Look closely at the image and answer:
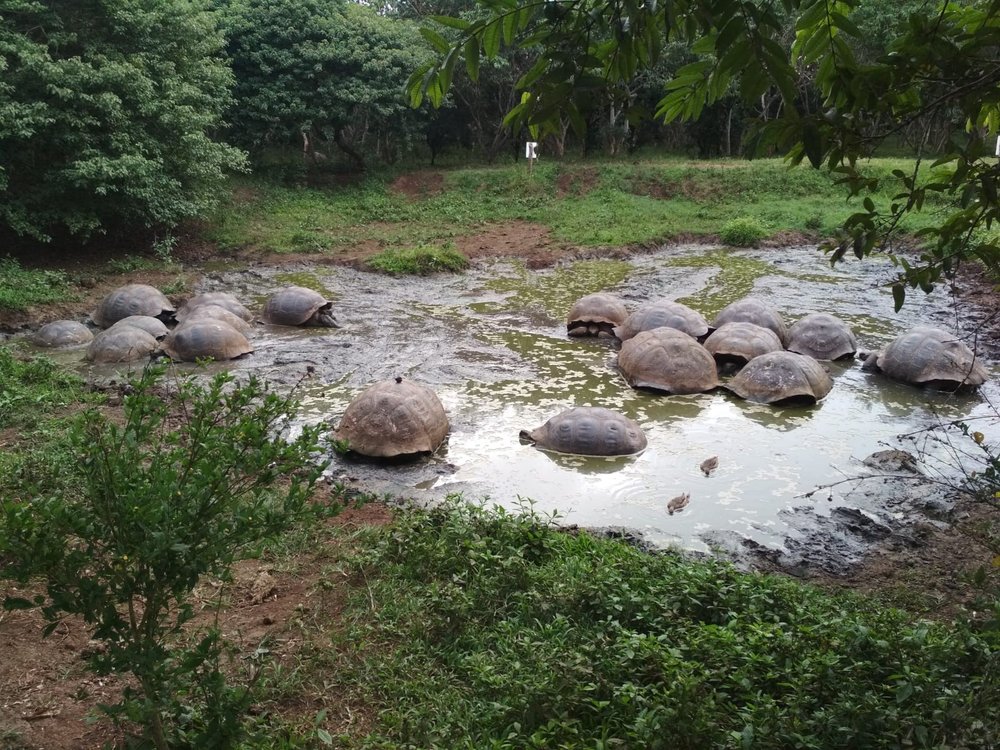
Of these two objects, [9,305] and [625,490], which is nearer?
[625,490]

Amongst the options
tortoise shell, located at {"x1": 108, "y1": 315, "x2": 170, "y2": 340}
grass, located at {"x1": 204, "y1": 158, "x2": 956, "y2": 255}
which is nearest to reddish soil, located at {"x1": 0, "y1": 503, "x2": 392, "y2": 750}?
tortoise shell, located at {"x1": 108, "y1": 315, "x2": 170, "y2": 340}

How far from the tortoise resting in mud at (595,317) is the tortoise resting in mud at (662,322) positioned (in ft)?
1.15

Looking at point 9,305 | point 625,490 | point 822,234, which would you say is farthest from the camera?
point 822,234

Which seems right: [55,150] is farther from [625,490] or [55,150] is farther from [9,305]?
[625,490]

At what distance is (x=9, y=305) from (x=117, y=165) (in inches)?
107

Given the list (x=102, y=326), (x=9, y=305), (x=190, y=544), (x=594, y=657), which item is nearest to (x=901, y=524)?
(x=594, y=657)

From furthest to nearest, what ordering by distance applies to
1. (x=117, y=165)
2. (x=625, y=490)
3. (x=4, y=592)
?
(x=117, y=165)
(x=625, y=490)
(x=4, y=592)

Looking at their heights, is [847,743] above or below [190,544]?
below

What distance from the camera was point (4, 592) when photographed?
3639mm

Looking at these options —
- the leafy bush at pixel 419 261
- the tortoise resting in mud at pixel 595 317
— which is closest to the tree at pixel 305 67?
the leafy bush at pixel 419 261

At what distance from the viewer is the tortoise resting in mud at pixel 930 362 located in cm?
778

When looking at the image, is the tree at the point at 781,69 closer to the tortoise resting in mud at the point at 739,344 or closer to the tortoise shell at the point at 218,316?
the tortoise resting in mud at the point at 739,344

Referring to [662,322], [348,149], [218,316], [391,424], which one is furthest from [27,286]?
[348,149]

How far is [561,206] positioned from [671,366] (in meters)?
11.8
